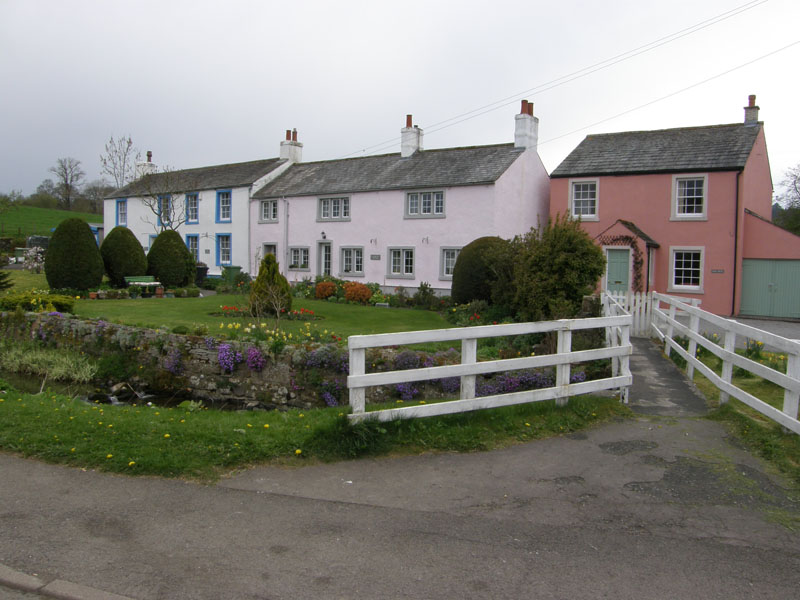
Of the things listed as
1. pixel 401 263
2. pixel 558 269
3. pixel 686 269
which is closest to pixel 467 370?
pixel 558 269

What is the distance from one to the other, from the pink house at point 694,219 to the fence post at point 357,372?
21.9m

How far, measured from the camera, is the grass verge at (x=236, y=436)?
6036mm

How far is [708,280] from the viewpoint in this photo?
2564 cm

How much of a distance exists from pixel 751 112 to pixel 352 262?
19.3 metres

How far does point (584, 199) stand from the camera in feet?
93.8

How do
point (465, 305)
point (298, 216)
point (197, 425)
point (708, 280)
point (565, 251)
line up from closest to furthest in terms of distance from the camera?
point (197, 425), point (565, 251), point (465, 305), point (708, 280), point (298, 216)

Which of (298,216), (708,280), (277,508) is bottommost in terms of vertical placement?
(277,508)

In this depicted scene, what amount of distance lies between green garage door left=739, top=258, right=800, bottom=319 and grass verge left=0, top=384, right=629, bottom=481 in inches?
832

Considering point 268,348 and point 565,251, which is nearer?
point 268,348

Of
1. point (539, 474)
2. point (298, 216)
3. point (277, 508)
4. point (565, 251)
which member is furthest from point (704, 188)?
point (277, 508)

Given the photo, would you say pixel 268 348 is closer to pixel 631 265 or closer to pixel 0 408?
pixel 0 408

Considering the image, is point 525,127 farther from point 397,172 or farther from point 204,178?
point 204,178

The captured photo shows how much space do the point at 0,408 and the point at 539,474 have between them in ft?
21.2

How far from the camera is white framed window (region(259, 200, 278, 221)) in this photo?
3612cm
